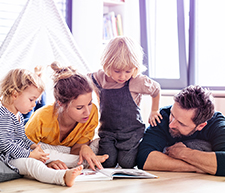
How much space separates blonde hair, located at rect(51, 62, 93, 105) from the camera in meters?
1.53

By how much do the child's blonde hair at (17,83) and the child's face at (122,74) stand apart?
35 centimetres

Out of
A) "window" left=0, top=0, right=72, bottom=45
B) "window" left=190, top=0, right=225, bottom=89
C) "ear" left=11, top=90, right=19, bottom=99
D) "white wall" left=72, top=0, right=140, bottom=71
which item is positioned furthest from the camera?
"white wall" left=72, top=0, right=140, bottom=71

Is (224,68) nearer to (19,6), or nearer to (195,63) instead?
(195,63)

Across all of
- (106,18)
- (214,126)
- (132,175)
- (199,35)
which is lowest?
(132,175)

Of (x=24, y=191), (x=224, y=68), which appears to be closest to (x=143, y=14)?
(x=224, y=68)

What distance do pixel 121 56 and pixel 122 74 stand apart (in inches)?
3.4

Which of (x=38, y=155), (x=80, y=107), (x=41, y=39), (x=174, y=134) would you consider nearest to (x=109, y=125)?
(x=80, y=107)

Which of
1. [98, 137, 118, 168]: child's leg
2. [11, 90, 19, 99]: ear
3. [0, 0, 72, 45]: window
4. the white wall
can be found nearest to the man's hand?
[98, 137, 118, 168]: child's leg

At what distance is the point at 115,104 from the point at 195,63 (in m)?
1.22

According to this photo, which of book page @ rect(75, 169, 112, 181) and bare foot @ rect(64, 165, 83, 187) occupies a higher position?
bare foot @ rect(64, 165, 83, 187)

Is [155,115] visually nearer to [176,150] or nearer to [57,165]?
[176,150]

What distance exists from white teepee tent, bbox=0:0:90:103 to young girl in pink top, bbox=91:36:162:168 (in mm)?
354

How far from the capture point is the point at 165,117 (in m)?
1.65

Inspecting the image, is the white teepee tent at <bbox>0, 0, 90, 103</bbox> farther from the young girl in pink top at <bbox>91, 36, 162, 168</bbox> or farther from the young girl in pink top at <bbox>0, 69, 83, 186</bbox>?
the young girl in pink top at <bbox>0, 69, 83, 186</bbox>
